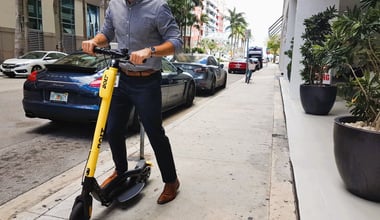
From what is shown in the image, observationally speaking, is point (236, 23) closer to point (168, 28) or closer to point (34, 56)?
point (34, 56)

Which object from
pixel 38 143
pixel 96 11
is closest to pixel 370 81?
pixel 38 143

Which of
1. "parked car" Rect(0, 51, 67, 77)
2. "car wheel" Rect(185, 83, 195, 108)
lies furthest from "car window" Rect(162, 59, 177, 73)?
"parked car" Rect(0, 51, 67, 77)

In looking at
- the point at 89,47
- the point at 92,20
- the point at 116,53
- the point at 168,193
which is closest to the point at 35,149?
the point at 168,193

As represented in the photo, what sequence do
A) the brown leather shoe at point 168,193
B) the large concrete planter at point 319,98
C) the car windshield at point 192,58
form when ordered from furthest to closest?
1. the car windshield at point 192,58
2. the large concrete planter at point 319,98
3. the brown leather shoe at point 168,193

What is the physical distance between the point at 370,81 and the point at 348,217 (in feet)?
3.74

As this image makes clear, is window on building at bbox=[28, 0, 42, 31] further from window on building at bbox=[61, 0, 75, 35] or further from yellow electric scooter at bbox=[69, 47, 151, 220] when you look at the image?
yellow electric scooter at bbox=[69, 47, 151, 220]

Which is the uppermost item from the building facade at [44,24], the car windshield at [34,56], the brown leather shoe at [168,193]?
the building facade at [44,24]

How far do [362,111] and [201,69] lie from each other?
822 centimetres

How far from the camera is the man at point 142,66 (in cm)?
282

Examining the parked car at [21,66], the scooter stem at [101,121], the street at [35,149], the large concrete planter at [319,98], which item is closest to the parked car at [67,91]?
the street at [35,149]

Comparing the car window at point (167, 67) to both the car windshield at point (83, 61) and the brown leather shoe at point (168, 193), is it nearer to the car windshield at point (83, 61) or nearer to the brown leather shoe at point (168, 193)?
the car windshield at point (83, 61)

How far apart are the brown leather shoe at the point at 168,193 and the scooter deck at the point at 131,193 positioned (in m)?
0.21

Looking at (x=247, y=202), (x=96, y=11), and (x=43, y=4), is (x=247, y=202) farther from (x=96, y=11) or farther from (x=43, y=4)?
(x=96, y=11)

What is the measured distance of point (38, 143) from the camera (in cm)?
535
